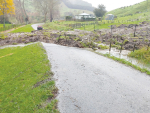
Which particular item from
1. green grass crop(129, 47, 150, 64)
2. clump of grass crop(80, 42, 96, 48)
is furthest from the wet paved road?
clump of grass crop(80, 42, 96, 48)

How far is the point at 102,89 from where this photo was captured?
740cm

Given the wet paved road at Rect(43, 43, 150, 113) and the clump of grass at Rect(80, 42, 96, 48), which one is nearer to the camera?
the wet paved road at Rect(43, 43, 150, 113)

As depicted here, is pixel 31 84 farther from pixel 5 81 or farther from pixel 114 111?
pixel 114 111

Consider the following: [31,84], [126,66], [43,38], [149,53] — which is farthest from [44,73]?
[43,38]

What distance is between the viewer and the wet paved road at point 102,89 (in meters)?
5.89

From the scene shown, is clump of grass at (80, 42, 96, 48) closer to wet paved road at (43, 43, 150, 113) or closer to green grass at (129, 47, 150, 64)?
green grass at (129, 47, 150, 64)

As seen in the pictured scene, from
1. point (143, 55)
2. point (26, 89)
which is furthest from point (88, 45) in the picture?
point (26, 89)

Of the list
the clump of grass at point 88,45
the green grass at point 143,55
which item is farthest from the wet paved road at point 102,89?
the clump of grass at point 88,45

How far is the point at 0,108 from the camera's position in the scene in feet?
19.7

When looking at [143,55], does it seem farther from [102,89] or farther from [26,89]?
[26,89]

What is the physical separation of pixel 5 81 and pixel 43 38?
1803 centimetres

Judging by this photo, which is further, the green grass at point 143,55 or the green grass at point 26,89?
the green grass at point 143,55

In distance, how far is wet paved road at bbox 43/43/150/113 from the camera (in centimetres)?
589

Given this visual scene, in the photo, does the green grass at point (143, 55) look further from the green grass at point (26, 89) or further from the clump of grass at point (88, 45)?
the green grass at point (26, 89)
